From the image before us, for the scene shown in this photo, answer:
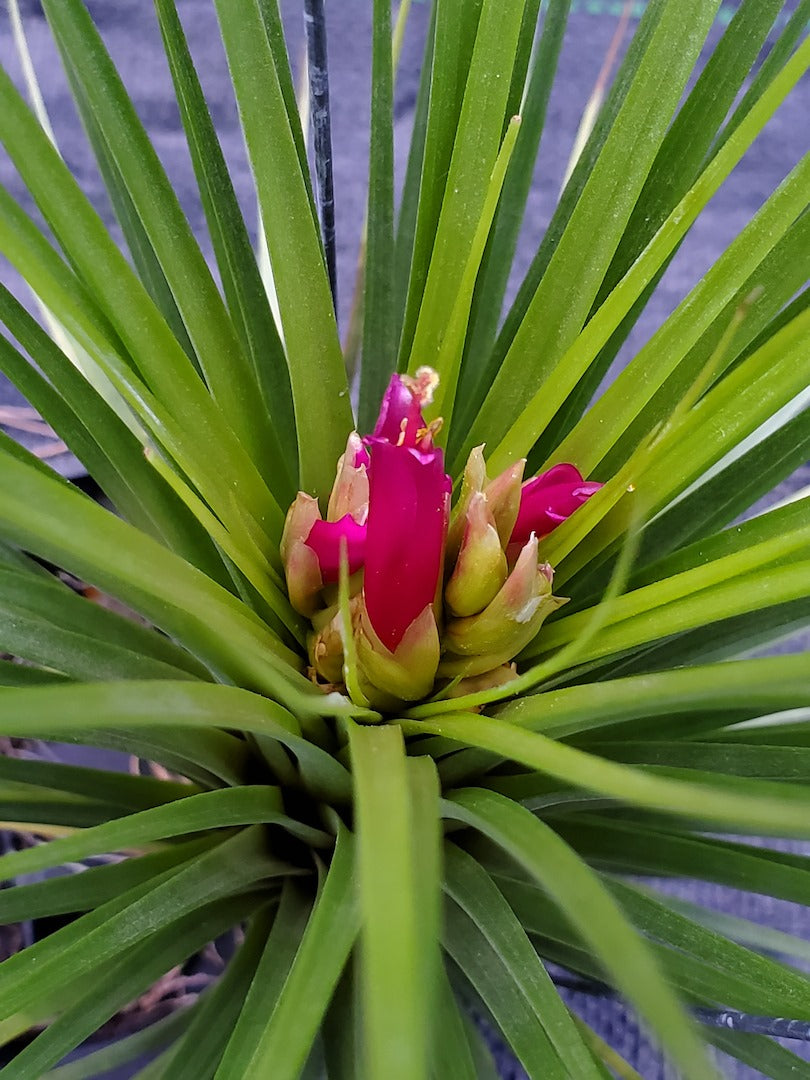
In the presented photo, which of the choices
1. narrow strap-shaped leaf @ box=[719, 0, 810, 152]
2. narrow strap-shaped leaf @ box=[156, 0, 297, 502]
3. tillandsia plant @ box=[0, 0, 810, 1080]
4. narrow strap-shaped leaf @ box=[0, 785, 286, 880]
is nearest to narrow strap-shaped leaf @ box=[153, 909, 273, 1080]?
tillandsia plant @ box=[0, 0, 810, 1080]

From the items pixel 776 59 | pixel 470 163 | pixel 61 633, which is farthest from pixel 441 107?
pixel 61 633

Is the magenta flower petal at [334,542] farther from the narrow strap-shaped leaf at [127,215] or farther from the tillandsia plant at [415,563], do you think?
the narrow strap-shaped leaf at [127,215]

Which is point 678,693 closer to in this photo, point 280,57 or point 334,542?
point 334,542

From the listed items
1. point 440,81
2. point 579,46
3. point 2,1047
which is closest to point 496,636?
point 440,81

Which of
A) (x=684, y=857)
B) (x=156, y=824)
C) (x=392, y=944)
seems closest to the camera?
(x=392, y=944)

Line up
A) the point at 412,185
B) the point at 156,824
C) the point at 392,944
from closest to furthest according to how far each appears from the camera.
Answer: the point at 392,944 → the point at 156,824 → the point at 412,185

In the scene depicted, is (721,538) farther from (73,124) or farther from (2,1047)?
(73,124)
